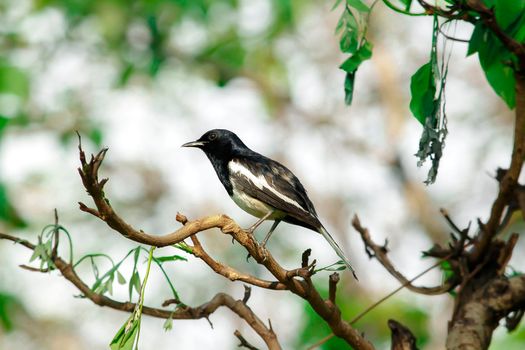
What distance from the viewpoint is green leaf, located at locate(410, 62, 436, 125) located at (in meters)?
2.60

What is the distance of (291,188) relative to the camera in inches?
171

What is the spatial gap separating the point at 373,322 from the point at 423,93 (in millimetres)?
3434

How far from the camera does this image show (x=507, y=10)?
2.37m

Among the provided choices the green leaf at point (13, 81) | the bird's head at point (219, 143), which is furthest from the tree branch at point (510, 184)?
the green leaf at point (13, 81)

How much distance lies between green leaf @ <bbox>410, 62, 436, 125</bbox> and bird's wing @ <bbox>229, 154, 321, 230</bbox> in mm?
1472

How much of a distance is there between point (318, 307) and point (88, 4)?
6.04 metres

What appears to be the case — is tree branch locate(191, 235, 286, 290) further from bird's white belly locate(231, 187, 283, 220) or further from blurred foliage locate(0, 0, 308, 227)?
blurred foliage locate(0, 0, 308, 227)

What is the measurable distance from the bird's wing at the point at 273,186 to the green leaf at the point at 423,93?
1.47 metres

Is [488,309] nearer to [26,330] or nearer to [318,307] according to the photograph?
[318,307]

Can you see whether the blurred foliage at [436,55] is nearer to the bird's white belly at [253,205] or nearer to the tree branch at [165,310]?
the tree branch at [165,310]

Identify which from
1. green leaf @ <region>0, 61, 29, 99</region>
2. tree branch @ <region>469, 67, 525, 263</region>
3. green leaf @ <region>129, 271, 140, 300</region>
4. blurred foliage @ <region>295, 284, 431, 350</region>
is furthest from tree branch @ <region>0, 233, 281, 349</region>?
green leaf @ <region>0, 61, 29, 99</region>

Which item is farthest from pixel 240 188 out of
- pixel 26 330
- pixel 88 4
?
pixel 26 330

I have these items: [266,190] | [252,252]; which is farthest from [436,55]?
[266,190]

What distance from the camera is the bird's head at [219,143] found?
494 centimetres
